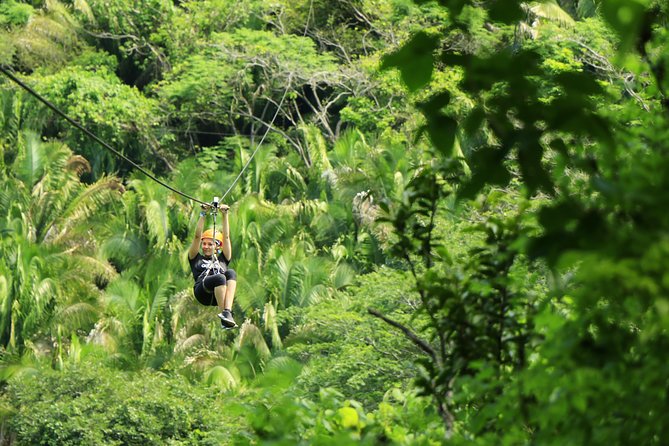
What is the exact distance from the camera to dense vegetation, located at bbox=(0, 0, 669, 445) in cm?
222

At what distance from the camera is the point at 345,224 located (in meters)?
22.4

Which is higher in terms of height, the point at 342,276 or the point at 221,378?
the point at 342,276

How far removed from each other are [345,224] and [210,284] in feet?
39.1

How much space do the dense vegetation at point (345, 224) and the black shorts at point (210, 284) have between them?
3.31 ft

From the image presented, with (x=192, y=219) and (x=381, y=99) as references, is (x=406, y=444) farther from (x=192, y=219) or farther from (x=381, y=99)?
(x=381, y=99)

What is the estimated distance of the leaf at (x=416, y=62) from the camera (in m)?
2.19

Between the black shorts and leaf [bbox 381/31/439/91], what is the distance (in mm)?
8350

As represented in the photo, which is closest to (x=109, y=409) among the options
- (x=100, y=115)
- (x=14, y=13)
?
(x=100, y=115)

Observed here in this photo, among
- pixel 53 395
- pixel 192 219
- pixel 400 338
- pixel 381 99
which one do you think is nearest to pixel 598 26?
pixel 381 99

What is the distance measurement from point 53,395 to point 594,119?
677 inches

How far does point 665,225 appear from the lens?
2.00 m

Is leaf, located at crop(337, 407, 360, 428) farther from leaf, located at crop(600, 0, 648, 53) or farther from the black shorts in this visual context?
the black shorts

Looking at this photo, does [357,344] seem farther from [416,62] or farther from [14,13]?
[14,13]

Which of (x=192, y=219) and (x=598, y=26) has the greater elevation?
(x=598, y=26)
